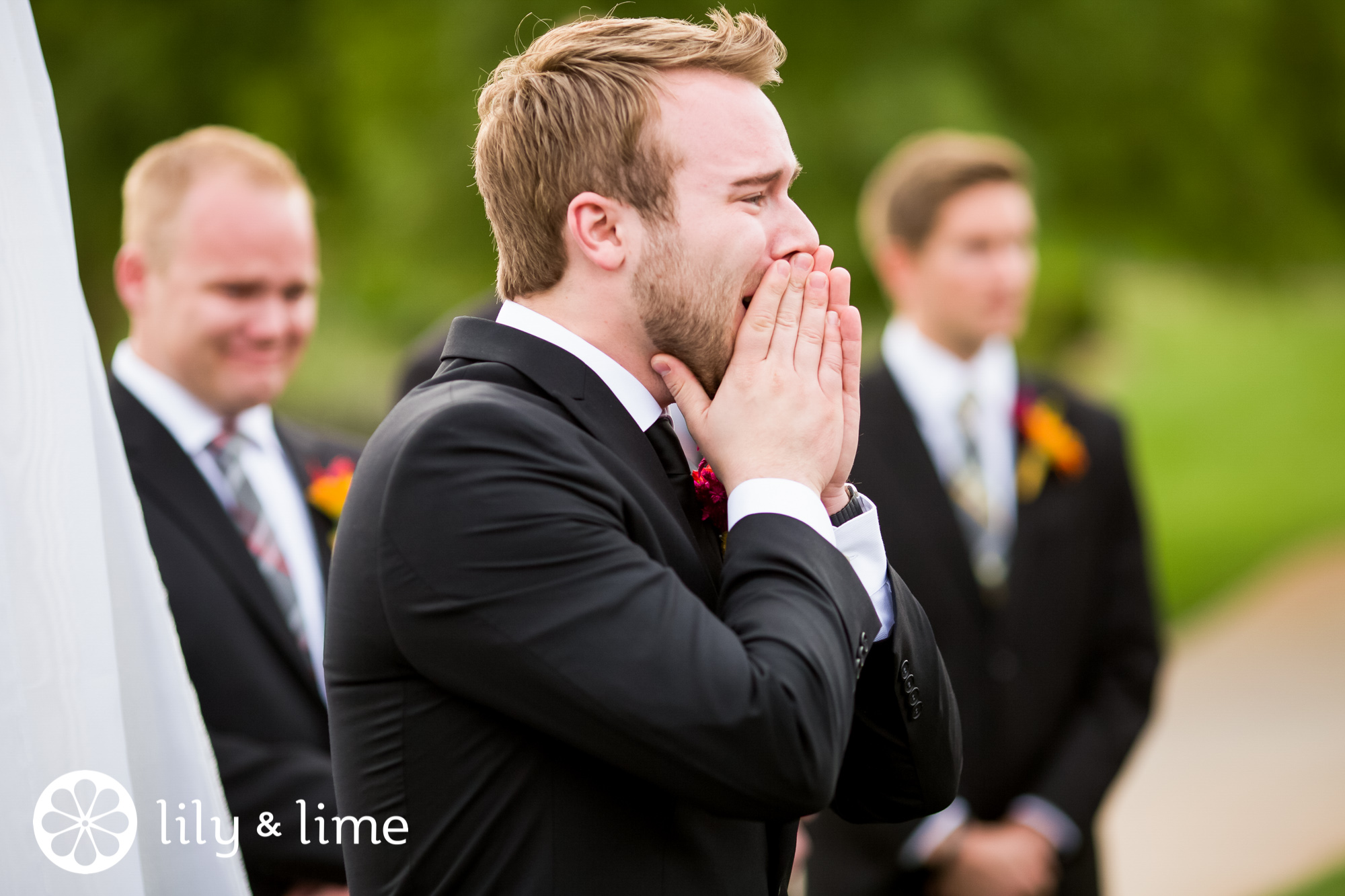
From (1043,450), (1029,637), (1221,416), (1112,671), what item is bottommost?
(1221,416)

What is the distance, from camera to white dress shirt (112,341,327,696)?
11.7ft

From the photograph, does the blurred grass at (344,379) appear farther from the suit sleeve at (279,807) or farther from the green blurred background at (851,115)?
the suit sleeve at (279,807)

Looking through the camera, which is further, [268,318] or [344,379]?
[344,379]

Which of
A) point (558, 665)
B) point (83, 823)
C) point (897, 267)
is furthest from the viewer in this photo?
point (897, 267)

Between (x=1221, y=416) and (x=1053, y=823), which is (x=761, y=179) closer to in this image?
(x=1053, y=823)

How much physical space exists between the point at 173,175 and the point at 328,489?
1.02 metres

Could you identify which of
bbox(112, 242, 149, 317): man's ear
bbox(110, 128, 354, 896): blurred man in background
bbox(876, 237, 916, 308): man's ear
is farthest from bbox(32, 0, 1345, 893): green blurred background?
bbox(112, 242, 149, 317): man's ear

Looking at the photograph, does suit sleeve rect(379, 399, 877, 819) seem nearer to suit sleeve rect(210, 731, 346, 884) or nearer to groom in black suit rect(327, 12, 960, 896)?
groom in black suit rect(327, 12, 960, 896)

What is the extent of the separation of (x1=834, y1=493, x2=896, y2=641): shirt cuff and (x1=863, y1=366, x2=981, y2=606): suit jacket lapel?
6.57 ft

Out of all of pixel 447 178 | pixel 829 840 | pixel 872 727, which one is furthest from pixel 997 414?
pixel 447 178

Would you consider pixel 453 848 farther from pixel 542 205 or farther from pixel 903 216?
pixel 903 216

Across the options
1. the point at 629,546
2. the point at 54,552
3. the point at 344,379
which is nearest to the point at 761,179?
the point at 629,546

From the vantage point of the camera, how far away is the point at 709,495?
2.30m

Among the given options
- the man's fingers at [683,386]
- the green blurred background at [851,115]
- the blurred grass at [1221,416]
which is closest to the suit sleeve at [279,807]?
the man's fingers at [683,386]
